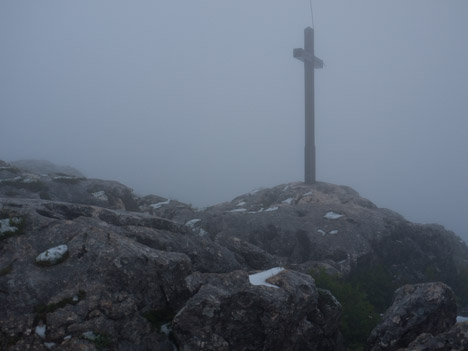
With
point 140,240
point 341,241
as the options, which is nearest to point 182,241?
point 140,240

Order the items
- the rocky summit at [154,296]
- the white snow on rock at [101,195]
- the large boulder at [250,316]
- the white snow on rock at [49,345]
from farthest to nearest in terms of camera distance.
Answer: the white snow on rock at [101,195], the large boulder at [250,316], the rocky summit at [154,296], the white snow on rock at [49,345]

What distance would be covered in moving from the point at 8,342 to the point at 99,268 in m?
2.16

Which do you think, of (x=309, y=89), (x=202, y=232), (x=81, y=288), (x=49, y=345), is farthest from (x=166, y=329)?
(x=309, y=89)

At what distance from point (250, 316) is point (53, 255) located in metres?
4.61

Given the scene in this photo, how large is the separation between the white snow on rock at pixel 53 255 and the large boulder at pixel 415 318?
7.48 meters

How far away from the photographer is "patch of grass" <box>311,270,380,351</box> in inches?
456

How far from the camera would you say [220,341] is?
8.55 meters

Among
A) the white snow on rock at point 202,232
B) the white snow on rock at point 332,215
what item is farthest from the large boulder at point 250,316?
the white snow on rock at point 332,215

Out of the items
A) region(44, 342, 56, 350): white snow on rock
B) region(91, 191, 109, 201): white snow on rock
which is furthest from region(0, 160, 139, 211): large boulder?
region(44, 342, 56, 350): white snow on rock

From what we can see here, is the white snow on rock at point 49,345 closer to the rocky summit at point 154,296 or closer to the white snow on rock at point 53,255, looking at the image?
the rocky summit at point 154,296

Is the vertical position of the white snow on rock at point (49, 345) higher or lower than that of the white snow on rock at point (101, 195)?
lower

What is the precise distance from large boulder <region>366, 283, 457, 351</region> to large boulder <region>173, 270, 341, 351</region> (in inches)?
52.0

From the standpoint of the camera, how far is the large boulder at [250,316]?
8.57 m

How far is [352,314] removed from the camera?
12195 millimetres
